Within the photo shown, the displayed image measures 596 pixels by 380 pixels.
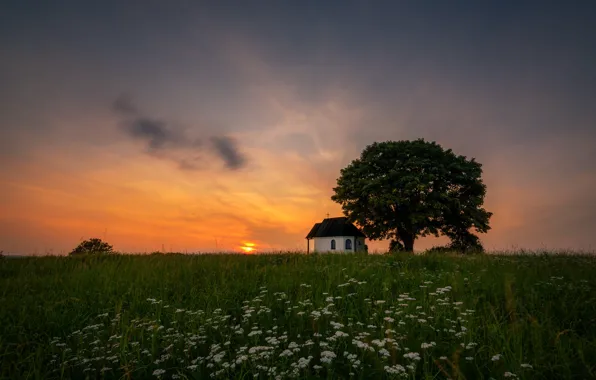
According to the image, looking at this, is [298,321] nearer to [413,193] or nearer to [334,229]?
[413,193]

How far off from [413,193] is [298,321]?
34.2m

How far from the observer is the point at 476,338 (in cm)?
572

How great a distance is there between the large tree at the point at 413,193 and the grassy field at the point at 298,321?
2623cm

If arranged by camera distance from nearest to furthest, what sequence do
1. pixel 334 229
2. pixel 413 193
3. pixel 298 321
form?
pixel 298 321, pixel 413 193, pixel 334 229

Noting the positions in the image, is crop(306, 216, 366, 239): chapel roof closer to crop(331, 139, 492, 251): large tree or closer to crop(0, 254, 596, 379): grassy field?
crop(331, 139, 492, 251): large tree

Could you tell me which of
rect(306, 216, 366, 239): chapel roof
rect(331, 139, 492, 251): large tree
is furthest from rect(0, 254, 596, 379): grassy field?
rect(306, 216, 366, 239): chapel roof

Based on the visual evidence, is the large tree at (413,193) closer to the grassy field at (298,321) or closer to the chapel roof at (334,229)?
the chapel roof at (334,229)

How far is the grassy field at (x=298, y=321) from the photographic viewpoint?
4867mm

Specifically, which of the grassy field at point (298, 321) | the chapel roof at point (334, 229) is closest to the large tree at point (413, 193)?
the chapel roof at point (334, 229)

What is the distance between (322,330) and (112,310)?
18.9 ft

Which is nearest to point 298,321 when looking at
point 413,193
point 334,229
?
point 413,193

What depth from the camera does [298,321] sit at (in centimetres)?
668

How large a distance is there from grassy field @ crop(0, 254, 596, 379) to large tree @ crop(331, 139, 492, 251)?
26.2 meters

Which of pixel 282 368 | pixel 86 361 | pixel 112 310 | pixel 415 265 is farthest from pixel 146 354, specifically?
pixel 415 265
